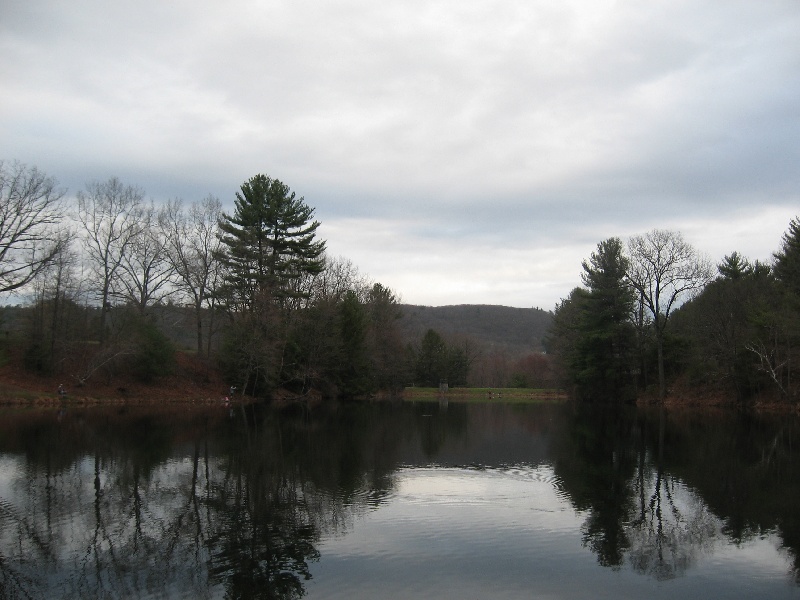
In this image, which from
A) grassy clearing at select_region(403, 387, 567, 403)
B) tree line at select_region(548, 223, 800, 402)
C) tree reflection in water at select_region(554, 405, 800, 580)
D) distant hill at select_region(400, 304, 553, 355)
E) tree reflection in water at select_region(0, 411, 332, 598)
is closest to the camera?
tree reflection in water at select_region(0, 411, 332, 598)

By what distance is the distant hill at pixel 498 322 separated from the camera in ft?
377

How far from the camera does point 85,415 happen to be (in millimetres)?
31938

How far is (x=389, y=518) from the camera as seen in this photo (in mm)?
12328

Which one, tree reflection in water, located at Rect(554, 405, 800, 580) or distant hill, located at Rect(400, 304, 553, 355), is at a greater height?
distant hill, located at Rect(400, 304, 553, 355)

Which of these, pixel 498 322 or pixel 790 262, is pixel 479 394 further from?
pixel 498 322

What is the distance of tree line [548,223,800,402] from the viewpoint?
4256 centimetres

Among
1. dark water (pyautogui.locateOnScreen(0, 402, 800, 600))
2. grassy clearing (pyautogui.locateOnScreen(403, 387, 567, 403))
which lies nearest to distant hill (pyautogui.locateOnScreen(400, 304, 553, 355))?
grassy clearing (pyautogui.locateOnScreen(403, 387, 567, 403))

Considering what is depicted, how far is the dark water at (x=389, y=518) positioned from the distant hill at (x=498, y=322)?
89.5 m

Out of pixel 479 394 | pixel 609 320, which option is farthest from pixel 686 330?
pixel 479 394

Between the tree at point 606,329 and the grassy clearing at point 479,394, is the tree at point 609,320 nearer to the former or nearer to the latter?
the tree at point 606,329

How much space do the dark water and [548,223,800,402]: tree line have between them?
21.8 metres

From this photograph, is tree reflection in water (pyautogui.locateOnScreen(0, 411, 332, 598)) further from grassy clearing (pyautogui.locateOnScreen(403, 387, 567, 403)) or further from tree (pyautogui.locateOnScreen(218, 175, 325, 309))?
grassy clearing (pyautogui.locateOnScreen(403, 387, 567, 403))

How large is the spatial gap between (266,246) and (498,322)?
76967mm

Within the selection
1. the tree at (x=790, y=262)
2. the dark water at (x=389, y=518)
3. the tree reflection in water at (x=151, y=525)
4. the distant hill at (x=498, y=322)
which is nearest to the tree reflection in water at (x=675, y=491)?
the dark water at (x=389, y=518)
